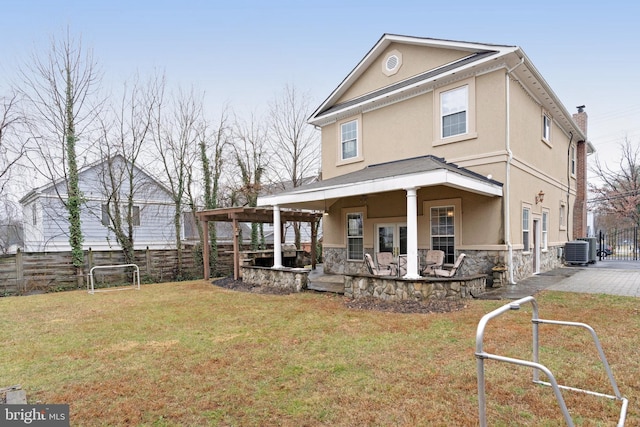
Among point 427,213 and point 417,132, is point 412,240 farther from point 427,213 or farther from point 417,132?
point 417,132

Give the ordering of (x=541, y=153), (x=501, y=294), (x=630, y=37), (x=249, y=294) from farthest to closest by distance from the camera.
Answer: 1. (x=630, y=37)
2. (x=541, y=153)
3. (x=249, y=294)
4. (x=501, y=294)

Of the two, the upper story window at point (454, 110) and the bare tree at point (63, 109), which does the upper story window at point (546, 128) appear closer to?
the upper story window at point (454, 110)

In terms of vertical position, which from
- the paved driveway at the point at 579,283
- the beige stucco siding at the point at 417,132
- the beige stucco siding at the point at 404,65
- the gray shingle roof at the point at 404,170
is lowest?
the paved driveway at the point at 579,283

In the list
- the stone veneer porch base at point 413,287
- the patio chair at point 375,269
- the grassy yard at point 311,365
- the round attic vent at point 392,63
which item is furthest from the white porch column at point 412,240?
the round attic vent at point 392,63

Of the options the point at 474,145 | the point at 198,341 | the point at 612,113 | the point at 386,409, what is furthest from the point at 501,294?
the point at 612,113

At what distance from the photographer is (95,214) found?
15.9m

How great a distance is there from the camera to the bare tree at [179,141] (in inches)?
624

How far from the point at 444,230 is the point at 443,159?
Answer: 2.24 m

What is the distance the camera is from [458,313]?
6793 mm

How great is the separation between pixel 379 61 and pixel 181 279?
40.6ft

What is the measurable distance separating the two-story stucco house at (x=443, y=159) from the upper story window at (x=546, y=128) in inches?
3.2

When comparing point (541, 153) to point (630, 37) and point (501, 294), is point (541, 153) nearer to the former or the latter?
point (501, 294)

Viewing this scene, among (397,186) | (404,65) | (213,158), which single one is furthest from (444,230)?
(213,158)

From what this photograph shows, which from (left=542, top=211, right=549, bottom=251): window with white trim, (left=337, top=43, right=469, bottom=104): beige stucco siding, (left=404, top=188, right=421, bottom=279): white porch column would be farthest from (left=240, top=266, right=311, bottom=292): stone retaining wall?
(left=542, top=211, right=549, bottom=251): window with white trim
